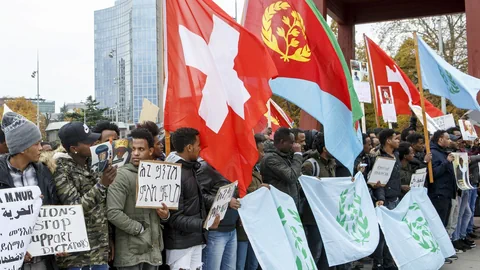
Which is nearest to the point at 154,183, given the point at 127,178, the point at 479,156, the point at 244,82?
the point at 127,178

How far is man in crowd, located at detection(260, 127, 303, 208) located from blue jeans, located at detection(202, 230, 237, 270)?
1.00 m

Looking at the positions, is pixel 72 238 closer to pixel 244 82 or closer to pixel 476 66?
pixel 244 82

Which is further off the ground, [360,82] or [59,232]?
[360,82]

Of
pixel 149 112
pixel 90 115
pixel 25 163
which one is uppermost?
pixel 90 115

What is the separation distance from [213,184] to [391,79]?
5.76 m

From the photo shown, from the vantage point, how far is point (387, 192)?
24.4 feet

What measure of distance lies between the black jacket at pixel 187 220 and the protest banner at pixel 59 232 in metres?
0.83

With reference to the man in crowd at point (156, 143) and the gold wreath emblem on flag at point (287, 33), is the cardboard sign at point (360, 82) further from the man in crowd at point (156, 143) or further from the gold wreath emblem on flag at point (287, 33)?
the man in crowd at point (156, 143)

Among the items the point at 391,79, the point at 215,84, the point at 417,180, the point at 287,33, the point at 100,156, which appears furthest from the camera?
the point at 391,79

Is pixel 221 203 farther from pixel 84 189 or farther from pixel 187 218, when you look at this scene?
pixel 84 189

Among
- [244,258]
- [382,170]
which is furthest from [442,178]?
[244,258]

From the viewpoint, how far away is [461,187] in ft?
29.7

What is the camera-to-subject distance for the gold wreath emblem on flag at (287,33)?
677cm

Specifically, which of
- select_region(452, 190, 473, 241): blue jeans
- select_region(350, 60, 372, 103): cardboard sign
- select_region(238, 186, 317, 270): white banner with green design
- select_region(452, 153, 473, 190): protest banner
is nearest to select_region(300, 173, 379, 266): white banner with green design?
select_region(238, 186, 317, 270): white banner with green design
